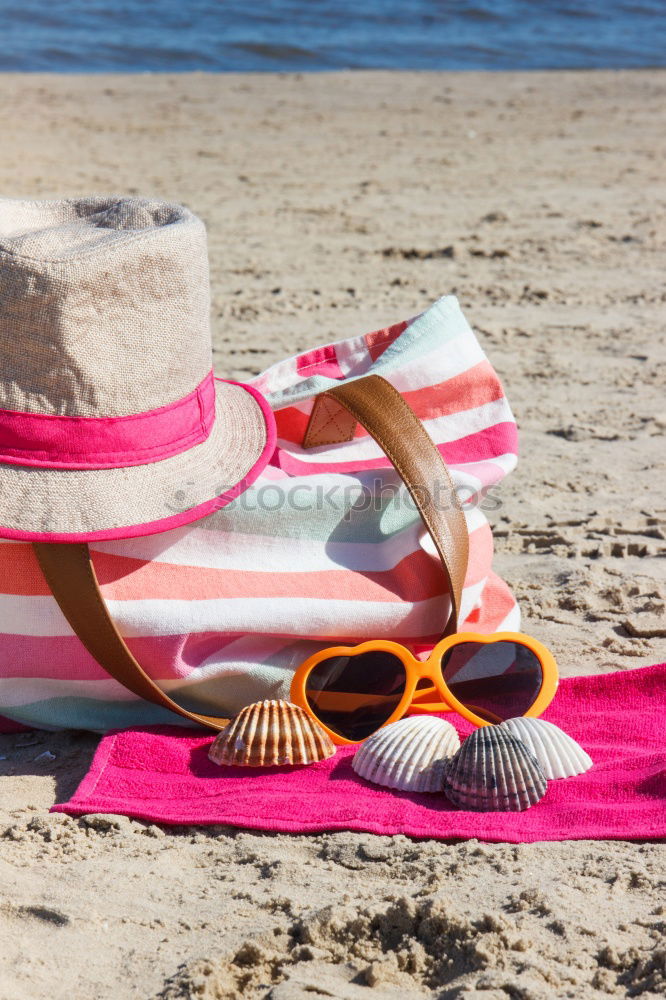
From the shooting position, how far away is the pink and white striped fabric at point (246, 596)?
6.57 feet

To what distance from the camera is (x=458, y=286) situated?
4.92 m

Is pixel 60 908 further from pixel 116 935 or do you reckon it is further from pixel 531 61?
pixel 531 61

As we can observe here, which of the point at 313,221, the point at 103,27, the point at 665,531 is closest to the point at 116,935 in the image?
the point at 665,531

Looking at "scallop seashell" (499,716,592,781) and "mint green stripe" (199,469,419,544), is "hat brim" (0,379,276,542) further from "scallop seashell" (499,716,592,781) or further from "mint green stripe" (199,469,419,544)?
"scallop seashell" (499,716,592,781)

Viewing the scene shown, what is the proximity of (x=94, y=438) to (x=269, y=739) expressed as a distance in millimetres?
665

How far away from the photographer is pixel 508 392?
3906mm

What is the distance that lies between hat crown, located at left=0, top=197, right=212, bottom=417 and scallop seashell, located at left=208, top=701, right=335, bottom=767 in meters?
0.64

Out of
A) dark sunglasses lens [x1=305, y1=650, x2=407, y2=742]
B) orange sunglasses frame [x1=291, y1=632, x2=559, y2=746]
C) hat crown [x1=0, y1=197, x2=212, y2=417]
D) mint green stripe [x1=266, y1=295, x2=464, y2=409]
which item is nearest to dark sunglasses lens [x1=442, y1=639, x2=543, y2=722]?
orange sunglasses frame [x1=291, y1=632, x2=559, y2=746]

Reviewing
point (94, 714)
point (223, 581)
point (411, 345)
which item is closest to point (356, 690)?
point (223, 581)

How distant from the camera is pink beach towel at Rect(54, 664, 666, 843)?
1765mm

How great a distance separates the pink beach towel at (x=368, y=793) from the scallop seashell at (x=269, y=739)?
0.13 feet

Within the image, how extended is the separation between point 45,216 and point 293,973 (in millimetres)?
1622

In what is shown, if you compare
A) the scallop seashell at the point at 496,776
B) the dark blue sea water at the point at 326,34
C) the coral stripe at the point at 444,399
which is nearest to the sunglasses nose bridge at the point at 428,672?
the scallop seashell at the point at 496,776
